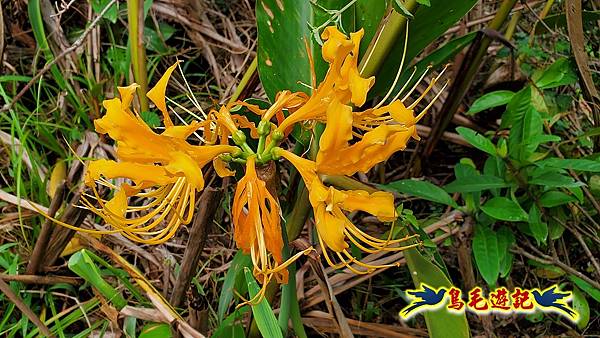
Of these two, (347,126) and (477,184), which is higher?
(347,126)

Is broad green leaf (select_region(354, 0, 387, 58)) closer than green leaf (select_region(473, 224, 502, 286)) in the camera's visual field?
Yes

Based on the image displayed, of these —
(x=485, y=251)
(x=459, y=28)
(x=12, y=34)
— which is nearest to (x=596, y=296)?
(x=485, y=251)

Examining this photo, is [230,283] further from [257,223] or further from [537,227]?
[537,227]

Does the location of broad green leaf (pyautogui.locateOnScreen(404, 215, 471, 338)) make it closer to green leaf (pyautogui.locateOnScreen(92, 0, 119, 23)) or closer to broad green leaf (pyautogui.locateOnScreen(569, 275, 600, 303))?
broad green leaf (pyautogui.locateOnScreen(569, 275, 600, 303))

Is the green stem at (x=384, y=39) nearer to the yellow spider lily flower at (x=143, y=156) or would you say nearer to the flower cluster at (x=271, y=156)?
the flower cluster at (x=271, y=156)

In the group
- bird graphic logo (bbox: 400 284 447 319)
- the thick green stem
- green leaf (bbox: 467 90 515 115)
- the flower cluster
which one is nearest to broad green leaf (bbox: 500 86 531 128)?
green leaf (bbox: 467 90 515 115)

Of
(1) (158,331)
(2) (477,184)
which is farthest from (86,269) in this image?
(2) (477,184)

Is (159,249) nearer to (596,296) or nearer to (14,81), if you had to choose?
(14,81)
